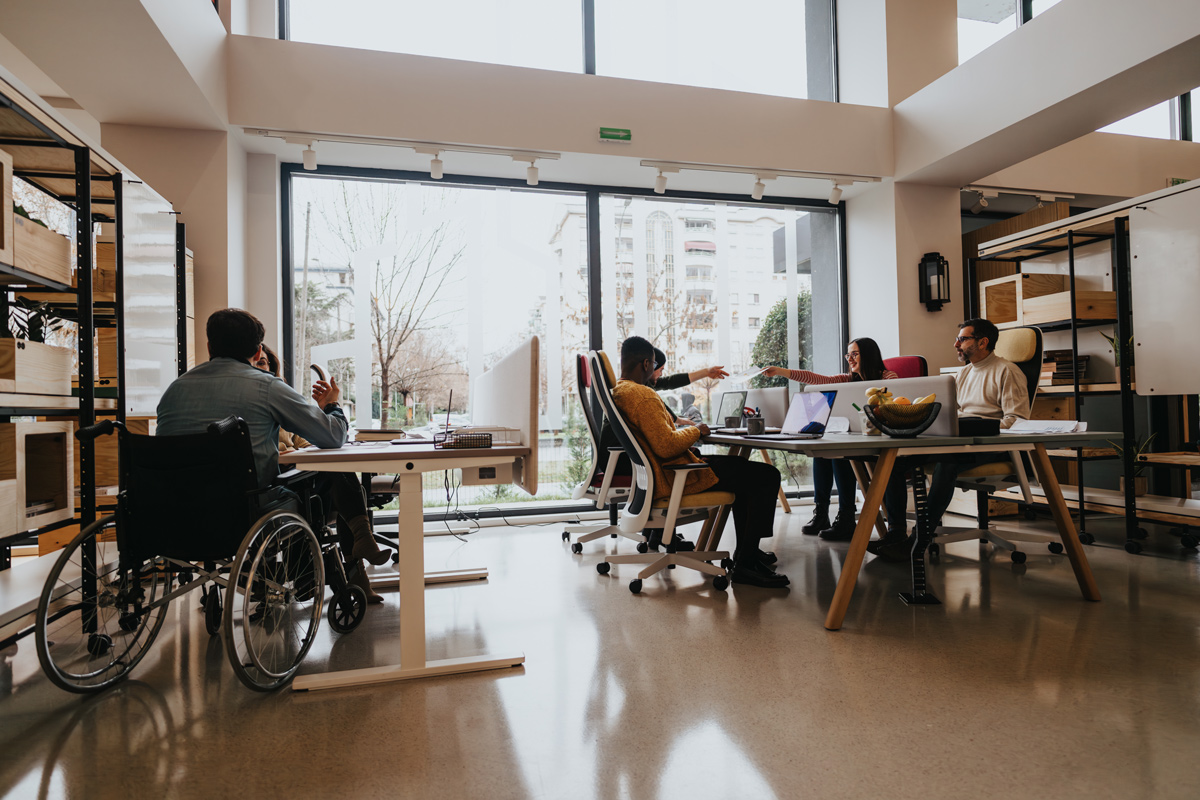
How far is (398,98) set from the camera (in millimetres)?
4629

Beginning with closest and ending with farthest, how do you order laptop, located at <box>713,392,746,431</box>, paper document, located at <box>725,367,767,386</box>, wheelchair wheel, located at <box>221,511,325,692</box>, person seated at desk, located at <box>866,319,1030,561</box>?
wheelchair wheel, located at <box>221,511,325,692</box> → person seated at desk, located at <box>866,319,1030,561</box> → laptop, located at <box>713,392,746,431</box> → paper document, located at <box>725,367,767,386</box>

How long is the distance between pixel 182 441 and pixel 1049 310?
5196mm

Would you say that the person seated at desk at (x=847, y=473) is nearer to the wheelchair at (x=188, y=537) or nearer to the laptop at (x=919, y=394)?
the laptop at (x=919, y=394)

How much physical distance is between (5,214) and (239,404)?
942 millimetres

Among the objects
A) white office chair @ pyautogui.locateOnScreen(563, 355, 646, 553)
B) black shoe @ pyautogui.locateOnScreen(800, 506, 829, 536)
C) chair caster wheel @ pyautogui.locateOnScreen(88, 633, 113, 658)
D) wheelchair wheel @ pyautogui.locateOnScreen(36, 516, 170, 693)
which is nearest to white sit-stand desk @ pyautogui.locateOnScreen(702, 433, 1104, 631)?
white office chair @ pyautogui.locateOnScreen(563, 355, 646, 553)

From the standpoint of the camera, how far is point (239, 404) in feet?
7.48

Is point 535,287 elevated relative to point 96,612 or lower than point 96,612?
elevated

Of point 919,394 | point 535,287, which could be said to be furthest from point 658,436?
point 535,287

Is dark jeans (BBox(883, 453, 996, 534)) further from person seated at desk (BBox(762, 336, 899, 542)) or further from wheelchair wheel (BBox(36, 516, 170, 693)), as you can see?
wheelchair wheel (BBox(36, 516, 170, 693))

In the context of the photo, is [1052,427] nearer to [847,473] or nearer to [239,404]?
[847,473]

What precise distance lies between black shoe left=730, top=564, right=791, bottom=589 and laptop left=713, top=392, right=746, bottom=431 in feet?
3.78

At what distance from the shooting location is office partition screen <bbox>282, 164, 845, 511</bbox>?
5.16 meters

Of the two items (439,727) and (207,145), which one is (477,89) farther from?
(439,727)

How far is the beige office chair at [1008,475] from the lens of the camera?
3.40m
